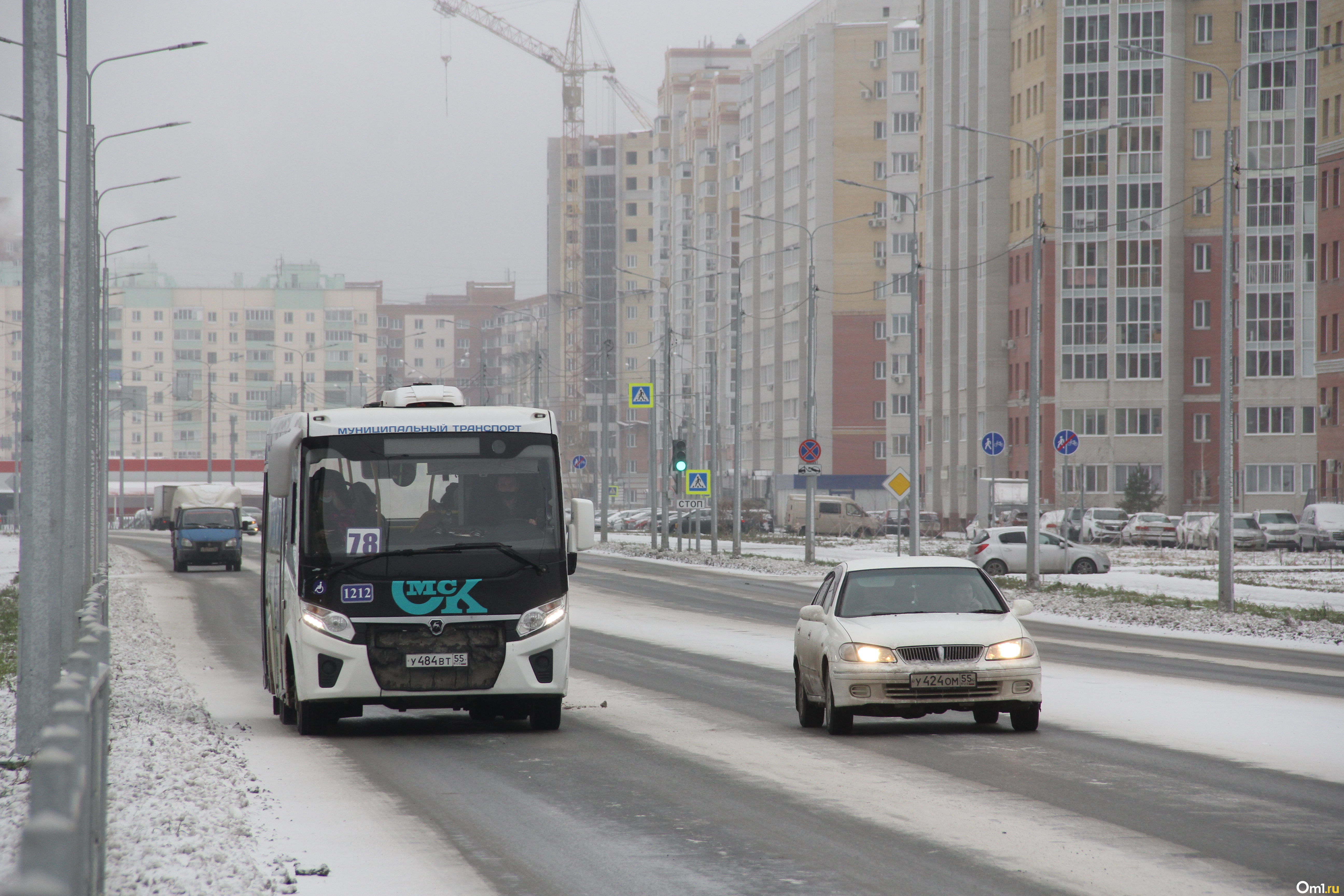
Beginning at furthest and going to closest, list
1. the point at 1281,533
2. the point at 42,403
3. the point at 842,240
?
1. the point at 842,240
2. the point at 1281,533
3. the point at 42,403

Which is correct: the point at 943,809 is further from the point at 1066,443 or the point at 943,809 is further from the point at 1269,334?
the point at 1269,334

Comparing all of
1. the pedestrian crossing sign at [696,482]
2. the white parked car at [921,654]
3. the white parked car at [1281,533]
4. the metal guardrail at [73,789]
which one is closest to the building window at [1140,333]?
the white parked car at [1281,533]

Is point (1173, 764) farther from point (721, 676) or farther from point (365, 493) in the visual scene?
point (721, 676)

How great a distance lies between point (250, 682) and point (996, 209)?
91.8m

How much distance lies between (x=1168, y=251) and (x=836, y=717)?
90.6 metres

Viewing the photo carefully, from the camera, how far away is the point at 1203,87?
9831 cm

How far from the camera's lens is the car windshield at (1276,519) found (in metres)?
67.5

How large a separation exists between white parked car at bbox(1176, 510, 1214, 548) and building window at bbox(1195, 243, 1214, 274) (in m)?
28.7

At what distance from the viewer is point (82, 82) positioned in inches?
560

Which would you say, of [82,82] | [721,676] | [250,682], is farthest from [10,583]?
[82,82]

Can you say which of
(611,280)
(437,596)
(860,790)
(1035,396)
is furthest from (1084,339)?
(611,280)

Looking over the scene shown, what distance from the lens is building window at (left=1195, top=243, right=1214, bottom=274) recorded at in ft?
328

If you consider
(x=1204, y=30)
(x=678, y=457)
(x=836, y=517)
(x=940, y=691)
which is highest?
(x=1204, y=30)

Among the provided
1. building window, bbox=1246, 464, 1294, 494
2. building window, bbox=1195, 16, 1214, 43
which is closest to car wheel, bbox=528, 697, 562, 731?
building window, bbox=1246, 464, 1294, 494
